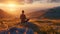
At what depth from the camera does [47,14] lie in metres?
2.03

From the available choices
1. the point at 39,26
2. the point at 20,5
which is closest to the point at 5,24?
the point at 20,5

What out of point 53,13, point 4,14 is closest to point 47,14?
point 53,13

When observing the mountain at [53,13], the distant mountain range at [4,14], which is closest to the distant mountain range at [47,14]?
the mountain at [53,13]

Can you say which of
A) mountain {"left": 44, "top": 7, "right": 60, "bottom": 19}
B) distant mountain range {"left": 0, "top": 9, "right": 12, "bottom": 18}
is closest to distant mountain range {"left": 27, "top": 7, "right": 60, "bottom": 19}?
mountain {"left": 44, "top": 7, "right": 60, "bottom": 19}

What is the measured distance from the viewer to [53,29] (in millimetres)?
1979

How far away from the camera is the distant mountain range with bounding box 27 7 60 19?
2000 mm

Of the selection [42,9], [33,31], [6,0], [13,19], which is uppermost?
[6,0]

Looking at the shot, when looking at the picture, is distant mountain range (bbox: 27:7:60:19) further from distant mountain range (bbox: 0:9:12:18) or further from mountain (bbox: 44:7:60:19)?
distant mountain range (bbox: 0:9:12:18)

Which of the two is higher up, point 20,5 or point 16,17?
point 20,5

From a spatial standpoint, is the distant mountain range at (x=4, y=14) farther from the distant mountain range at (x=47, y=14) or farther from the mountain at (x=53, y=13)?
the mountain at (x=53, y=13)

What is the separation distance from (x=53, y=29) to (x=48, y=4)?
0.39m

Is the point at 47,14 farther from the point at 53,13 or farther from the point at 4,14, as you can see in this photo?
the point at 4,14

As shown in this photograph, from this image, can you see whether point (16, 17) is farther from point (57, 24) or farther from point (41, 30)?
point (57, 24)

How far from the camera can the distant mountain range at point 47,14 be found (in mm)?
2000
